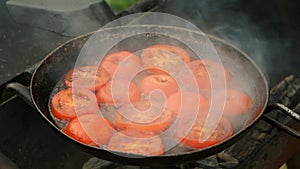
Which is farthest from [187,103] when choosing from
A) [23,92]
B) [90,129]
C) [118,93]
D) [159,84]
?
[23,92]

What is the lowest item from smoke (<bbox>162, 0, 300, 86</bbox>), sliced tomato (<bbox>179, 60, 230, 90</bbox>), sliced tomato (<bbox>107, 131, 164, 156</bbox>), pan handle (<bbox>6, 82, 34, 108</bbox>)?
smoke (<bbox>162, 0, 300, 86</bbox>)

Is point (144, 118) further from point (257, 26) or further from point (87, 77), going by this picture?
point (257, 26)

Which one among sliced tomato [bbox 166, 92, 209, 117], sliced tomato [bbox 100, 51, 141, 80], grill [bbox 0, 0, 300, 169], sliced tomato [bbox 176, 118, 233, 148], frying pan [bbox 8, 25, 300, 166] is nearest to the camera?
frying pan [bbox 8, 25, 300, 166]

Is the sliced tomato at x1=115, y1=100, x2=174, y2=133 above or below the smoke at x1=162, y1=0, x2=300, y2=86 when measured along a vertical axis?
above

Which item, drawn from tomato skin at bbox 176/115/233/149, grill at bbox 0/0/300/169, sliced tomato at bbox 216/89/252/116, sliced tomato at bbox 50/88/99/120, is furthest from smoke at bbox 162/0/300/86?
sliced tomato at bbox 50/88/99/120

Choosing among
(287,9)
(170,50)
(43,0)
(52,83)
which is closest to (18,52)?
(43,0)

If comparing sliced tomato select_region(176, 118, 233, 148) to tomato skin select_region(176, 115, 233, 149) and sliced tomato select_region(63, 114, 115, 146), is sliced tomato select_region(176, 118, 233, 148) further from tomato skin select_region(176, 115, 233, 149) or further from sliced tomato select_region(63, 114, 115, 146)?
sliced tomato select_region(63, 114, 115, 146)

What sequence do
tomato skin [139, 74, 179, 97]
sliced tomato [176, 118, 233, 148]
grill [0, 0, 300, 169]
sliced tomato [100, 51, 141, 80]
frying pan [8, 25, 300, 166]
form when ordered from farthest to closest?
grill [0, 0, 300, 169]
sliced tomato [100, 51, 141, 80]
tomato skin [139, 74, 179, 97]
sliced tomato [176, 118, 233, 148]
frying pan [8, 25, 300, 166]

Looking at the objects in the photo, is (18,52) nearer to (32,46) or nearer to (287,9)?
(32,46)
